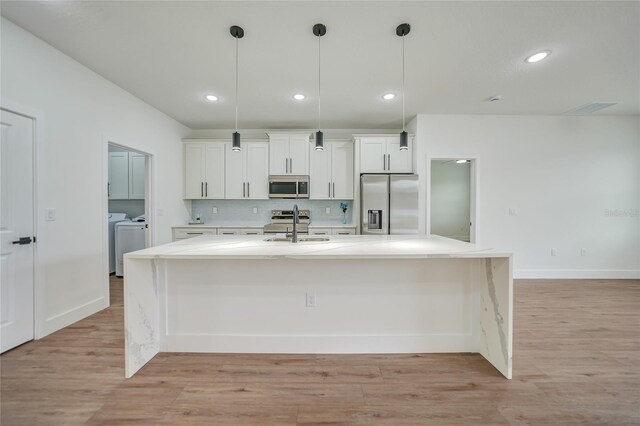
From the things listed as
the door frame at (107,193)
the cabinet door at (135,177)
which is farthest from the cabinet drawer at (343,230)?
the cabinet door at (135,177)

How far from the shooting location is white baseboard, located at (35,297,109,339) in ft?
7.98

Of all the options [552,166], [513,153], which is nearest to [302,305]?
[513,153]

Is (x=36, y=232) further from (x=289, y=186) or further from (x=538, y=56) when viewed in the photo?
(x=538, y=56)

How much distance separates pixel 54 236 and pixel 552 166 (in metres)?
6.55

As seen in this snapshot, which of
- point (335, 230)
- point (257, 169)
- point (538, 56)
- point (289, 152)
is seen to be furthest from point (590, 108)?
point (257, 169)

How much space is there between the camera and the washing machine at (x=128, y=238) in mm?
4359

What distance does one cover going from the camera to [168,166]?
4375 mm

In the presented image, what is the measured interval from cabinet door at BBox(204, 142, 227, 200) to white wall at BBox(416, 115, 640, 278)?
3345 millimetres

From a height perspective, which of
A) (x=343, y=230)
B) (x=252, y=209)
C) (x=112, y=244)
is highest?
(x=252, y=209)

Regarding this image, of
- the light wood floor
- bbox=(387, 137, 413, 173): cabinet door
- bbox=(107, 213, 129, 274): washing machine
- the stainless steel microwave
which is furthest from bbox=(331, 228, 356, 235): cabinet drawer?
bbox=(107, 213, 129, 274): washing machine

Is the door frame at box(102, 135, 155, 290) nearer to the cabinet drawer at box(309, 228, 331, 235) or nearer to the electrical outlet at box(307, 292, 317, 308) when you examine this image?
the cabinet drawer at box(309, 228, 331, 235)

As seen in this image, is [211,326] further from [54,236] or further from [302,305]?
[54,236]

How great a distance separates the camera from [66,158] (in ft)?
8.72

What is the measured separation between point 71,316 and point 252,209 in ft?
9.50
